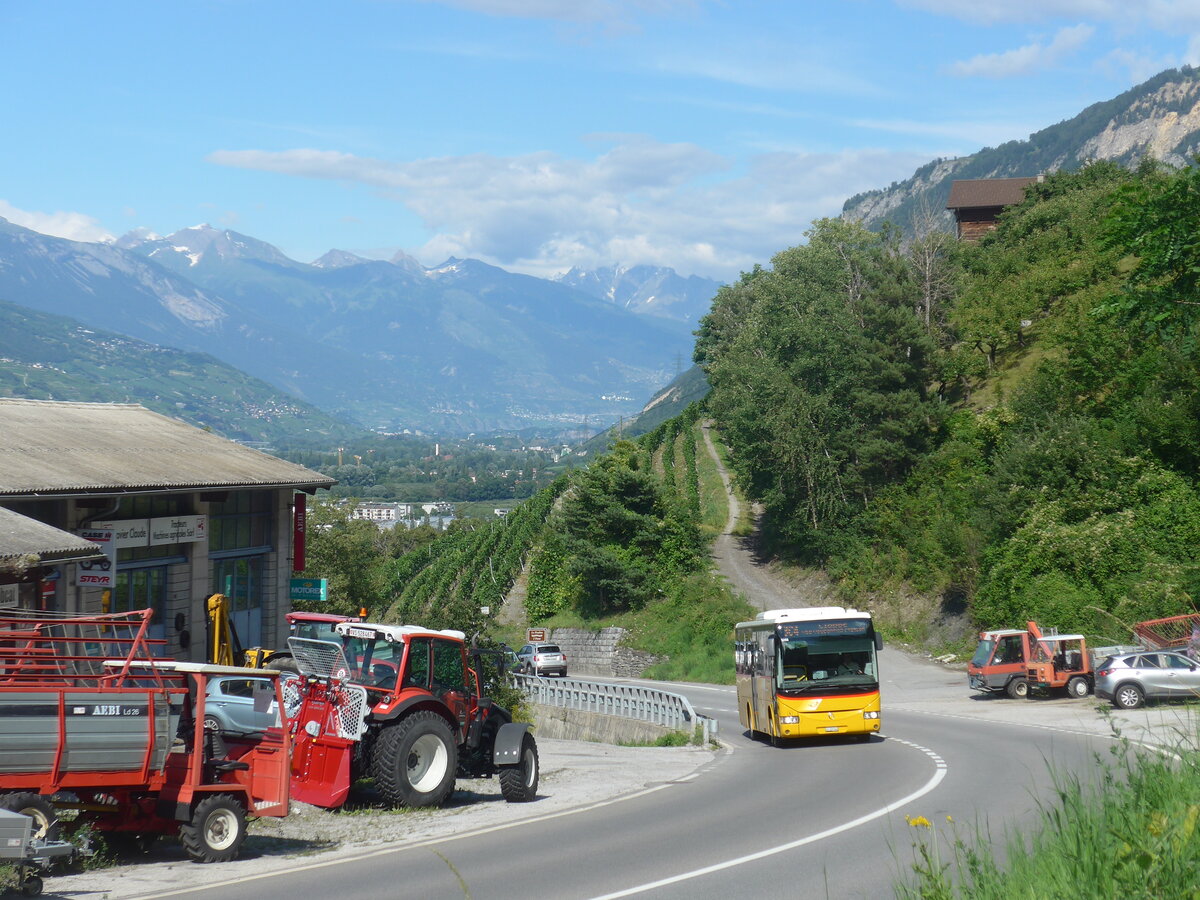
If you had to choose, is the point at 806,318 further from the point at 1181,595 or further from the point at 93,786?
the point at 93,786

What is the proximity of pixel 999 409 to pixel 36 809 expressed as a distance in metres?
46.4

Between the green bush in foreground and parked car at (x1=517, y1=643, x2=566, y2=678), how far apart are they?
143 ft

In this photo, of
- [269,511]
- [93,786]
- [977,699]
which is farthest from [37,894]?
[977,699]

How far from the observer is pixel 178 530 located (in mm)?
27031

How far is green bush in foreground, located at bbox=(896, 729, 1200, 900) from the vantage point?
5.62 m

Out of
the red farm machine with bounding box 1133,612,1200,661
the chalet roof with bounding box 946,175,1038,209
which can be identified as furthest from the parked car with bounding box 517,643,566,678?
the chalet roof with bounding box 946,175,1038,209

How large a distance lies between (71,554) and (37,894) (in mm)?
8443

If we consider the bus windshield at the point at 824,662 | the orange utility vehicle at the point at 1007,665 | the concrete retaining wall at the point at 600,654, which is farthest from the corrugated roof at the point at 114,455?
the concrete retaining wall at the point at 600,654

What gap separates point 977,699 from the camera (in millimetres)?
34812

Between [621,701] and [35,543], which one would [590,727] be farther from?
[35,543]

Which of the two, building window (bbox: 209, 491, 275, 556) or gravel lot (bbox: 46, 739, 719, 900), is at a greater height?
building window (bbox: 209, 491, 275, 556)

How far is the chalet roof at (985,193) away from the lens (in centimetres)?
10463

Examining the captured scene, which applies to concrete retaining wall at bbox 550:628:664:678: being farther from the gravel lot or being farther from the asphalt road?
the gravel lot

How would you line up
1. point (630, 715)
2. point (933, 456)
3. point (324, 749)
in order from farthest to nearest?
point (933, 456), point (630, 715), point (324, 749)
